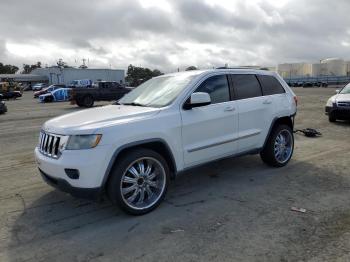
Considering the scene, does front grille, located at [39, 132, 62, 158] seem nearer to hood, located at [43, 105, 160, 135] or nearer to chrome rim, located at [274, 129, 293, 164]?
hood, located at [43, 105, 160, 135]

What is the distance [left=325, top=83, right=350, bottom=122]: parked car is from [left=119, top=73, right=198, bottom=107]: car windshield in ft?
26.4

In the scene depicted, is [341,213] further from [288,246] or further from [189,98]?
[189,98]

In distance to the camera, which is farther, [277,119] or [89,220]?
[277,119]

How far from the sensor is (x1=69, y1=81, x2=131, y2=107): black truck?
862 inches

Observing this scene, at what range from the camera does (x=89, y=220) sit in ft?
14.6

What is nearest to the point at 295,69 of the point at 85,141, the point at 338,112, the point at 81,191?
the point at 338,112

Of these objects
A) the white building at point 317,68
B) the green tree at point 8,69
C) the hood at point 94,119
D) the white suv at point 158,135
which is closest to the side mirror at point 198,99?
the white suv at point 158,135

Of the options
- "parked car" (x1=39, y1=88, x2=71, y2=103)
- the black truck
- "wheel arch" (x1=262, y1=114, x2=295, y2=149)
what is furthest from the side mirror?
"parked car" (x1=39, y1=88, x2=71, y2=103)

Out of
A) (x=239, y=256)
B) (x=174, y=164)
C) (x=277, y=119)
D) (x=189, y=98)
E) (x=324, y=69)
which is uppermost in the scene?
(x=324, y=69)

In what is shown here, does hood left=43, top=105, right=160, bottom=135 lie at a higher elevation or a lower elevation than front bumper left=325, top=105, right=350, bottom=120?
higher

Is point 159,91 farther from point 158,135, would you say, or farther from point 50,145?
point 50,145

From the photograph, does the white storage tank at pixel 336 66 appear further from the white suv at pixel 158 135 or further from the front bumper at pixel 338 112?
the white suv at pixel 158 135

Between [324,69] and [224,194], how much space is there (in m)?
79.1

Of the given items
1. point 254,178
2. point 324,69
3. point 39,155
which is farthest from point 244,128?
point 324,69
